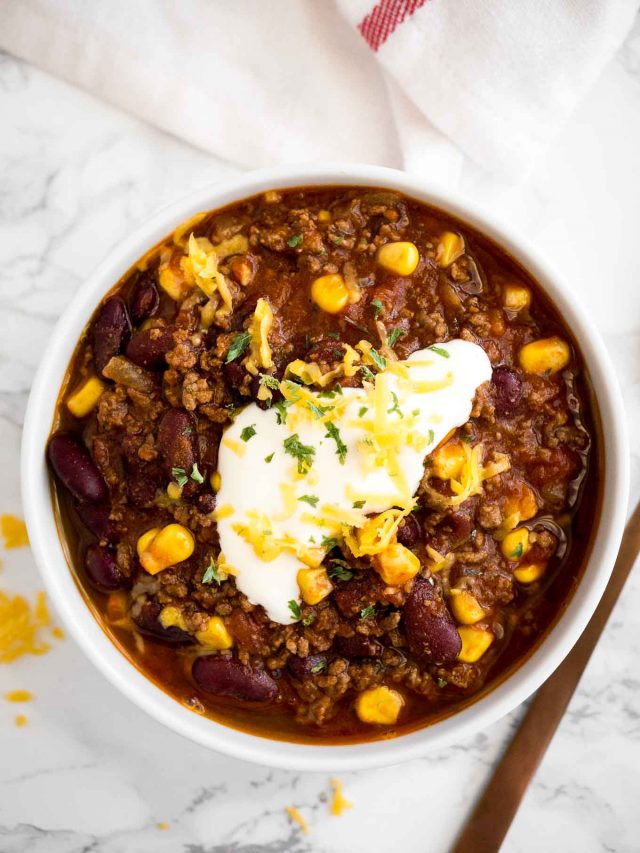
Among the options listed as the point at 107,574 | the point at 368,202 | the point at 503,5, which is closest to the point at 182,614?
the point at 107,574

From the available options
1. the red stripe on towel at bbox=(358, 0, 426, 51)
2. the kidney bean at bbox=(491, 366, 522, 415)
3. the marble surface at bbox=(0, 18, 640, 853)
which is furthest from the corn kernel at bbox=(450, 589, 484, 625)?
the red stripe on towel at bbox=(358, 0, 426, 51)

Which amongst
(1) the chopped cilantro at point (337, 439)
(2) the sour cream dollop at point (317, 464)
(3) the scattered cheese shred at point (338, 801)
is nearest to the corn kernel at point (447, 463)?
(2) the sour cream dollop at point (317, 464)

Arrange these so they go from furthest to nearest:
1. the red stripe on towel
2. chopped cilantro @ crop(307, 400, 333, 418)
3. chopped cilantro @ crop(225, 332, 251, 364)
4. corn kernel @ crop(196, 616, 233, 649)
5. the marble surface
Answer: the marble surface, the red stripe on towel, corn kernel @ crop(196, 616, 233, 649), chopped cilantro @ crop(225, 332, 251, 364), chopped cilantro @ crop(307, 400, 333, 418)

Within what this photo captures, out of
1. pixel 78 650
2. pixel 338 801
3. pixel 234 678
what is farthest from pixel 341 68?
pixel 338 801

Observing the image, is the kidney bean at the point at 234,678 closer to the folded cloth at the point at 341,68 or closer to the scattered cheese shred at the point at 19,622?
the scattered cheese shred at the point at 19,622

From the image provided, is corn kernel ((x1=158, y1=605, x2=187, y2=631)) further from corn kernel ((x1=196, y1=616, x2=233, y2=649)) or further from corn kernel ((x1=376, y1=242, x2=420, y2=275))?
corn kernel ((x1=376, y1=242, x2=420, y2=275))

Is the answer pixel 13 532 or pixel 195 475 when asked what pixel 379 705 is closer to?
pixel 195 475
